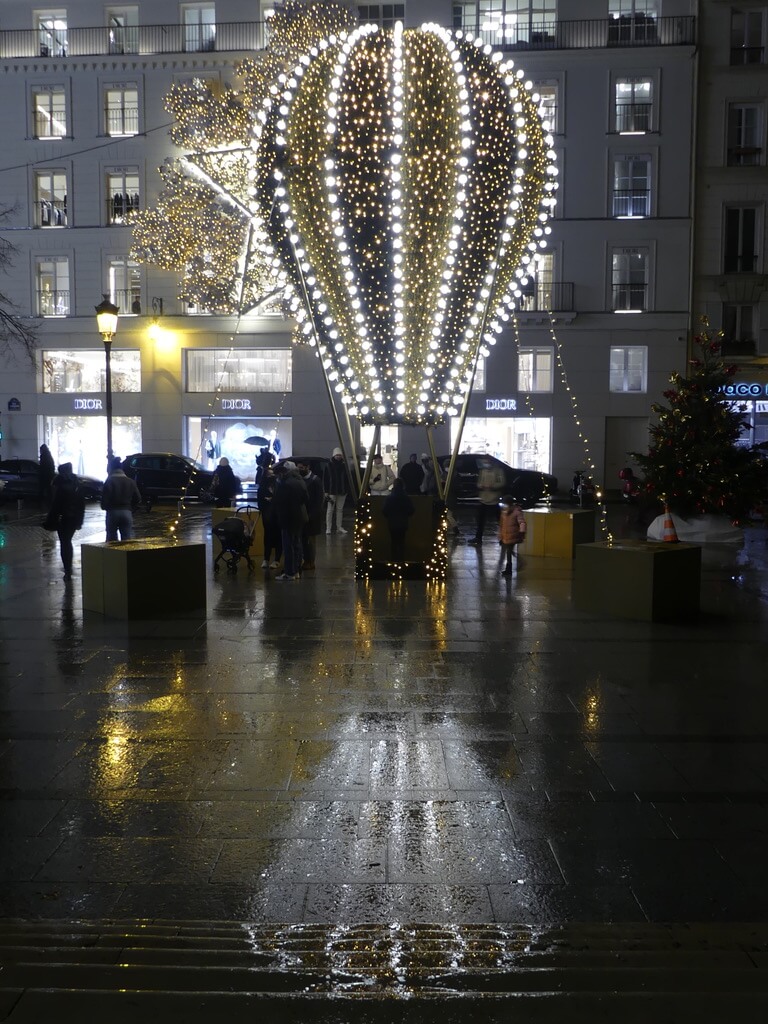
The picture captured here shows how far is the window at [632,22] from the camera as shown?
108 ft

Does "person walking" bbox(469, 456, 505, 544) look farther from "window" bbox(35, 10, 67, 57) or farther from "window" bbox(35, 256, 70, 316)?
"window" bbox(35, 10, 67, 57)

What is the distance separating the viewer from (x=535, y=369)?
34.1m

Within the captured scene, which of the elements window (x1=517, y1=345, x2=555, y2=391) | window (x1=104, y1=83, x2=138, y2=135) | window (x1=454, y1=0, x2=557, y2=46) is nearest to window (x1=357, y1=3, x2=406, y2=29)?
window (x1=454, y1=0, x2=557, y2=46)

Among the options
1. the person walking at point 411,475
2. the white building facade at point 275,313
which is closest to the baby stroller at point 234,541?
the person walking at point 411,475

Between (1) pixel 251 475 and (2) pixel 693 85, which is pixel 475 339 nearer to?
(1) pixel 251 475

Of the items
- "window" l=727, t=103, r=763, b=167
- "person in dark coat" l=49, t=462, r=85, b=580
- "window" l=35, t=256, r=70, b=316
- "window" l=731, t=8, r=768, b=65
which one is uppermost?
"window" l=731, t=8, r=768, b=65

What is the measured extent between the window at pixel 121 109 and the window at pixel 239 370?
822 cm

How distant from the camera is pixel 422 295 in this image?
12570mm

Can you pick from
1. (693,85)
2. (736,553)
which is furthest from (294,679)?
(693,85)

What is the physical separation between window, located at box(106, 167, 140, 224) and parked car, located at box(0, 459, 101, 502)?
9.80 meters

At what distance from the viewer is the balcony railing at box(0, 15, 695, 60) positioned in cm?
3297

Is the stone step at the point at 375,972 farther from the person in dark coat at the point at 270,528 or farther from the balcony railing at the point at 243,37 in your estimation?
the balcony railing at the point at 243,37

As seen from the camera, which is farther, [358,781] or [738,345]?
[738,345]

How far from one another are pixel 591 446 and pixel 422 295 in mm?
22307
